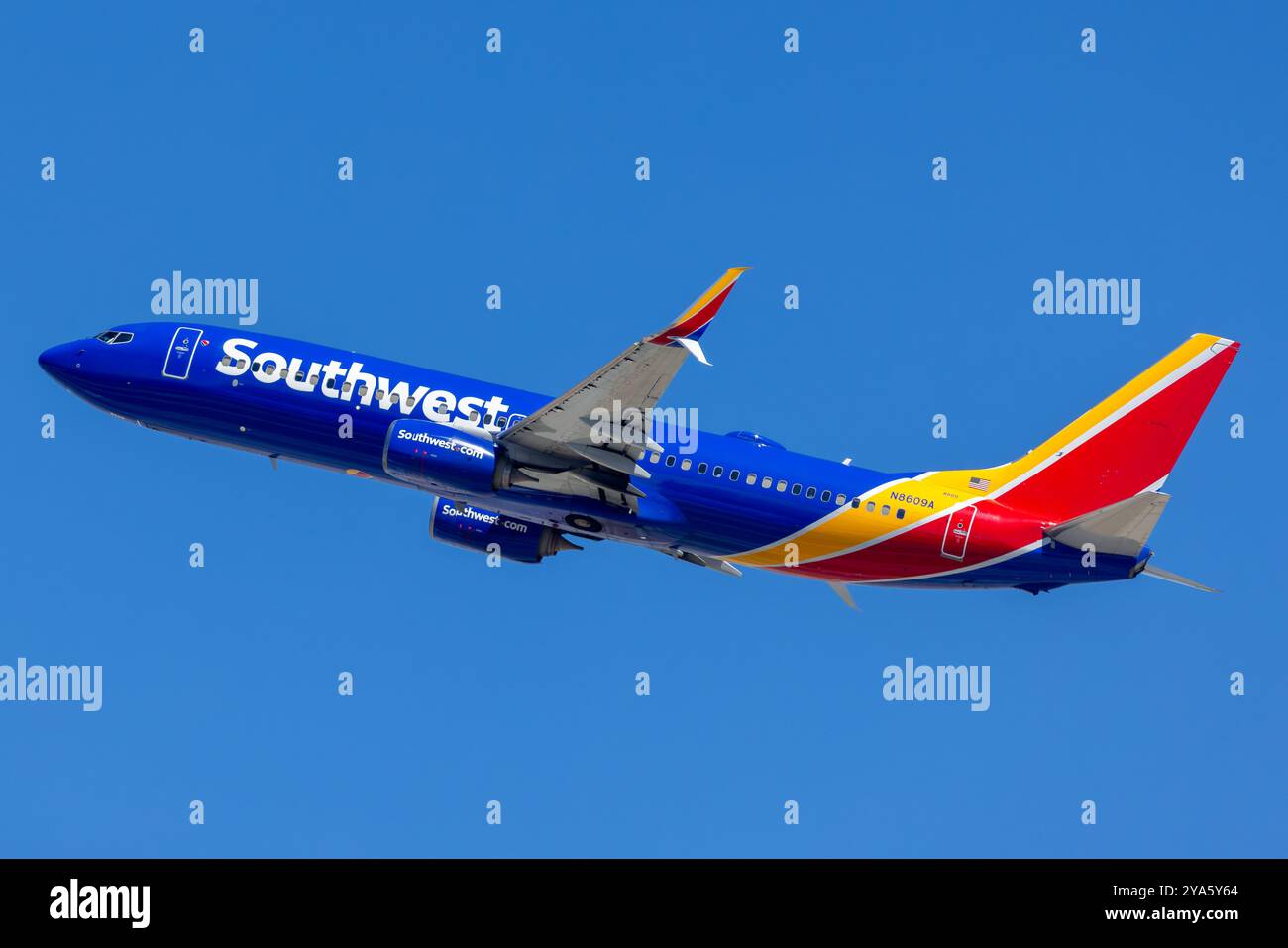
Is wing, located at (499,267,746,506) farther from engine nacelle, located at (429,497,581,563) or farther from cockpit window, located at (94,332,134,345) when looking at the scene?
cockpit window, located at (94,332,134,345)

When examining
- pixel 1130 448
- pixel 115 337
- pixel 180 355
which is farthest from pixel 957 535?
pixel 115 337

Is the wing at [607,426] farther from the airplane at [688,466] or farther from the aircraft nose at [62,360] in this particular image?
the aircraft nose at [62,360]

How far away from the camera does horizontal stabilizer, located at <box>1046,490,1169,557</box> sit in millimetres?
51281

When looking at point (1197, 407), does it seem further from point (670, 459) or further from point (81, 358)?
point (81, 358)

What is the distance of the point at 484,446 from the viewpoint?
53531 millimetres

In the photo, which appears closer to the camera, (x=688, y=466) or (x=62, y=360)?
(x=688, y=466)

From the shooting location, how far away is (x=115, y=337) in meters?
57.9

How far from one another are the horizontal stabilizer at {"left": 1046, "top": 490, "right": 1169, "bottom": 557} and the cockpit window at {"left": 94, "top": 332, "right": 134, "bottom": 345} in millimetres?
30556

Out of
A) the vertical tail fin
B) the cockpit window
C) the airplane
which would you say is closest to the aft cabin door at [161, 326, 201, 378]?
the airplane

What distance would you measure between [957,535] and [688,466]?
8.65 m

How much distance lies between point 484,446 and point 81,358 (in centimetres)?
1476

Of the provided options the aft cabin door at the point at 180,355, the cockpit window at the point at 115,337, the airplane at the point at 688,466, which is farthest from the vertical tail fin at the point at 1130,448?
the cockpit window at the point at 115,337

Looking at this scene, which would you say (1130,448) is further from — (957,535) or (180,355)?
(180,355)

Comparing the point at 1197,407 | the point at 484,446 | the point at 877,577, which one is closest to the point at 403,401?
the point at 484,446
